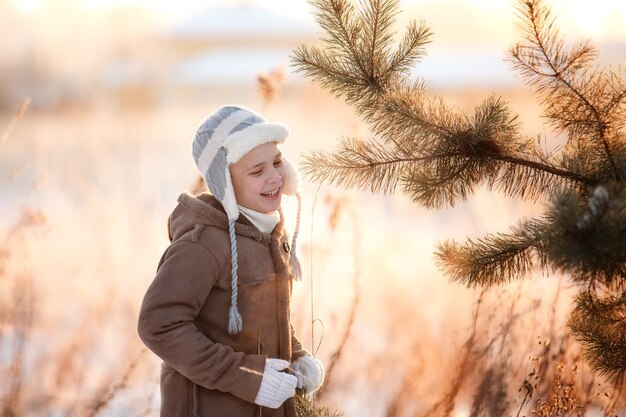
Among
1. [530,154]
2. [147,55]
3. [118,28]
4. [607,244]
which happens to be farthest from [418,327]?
[118,28]

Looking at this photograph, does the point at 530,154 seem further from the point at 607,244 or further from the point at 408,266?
the point at 408,266

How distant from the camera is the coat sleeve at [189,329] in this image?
1.93 m

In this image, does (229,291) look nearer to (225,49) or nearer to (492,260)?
(492,260)

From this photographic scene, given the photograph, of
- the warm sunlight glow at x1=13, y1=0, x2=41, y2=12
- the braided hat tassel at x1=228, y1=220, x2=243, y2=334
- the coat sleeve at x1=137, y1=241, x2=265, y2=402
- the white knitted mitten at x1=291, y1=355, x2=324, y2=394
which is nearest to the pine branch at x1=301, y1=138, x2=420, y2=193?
the braided hat tassel at x1=228, y1=220, x2=243, y2=334

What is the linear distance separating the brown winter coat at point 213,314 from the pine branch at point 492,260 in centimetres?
49

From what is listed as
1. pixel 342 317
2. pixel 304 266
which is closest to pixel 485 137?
pixel 304 266

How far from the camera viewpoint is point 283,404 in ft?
7.14

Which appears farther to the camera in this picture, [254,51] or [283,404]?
[254,51]

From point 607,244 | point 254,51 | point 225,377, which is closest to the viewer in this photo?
point 607,244

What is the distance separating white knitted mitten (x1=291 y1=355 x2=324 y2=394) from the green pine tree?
496 mm

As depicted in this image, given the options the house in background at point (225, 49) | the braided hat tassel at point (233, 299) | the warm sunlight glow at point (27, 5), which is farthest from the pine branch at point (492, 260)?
the warm sunlight glow at point (27, 5)

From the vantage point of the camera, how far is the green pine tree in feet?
6.35

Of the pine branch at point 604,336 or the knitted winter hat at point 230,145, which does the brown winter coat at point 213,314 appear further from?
the pine branch at point 604,336

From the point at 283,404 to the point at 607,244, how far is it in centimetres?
107
